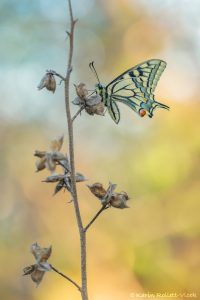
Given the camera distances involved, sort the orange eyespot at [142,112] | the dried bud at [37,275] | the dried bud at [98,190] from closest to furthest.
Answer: the dried bud at [37,275]
the dried bud at [98,190]
the orange eyespot at [142,112]

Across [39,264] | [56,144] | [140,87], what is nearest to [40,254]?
[39,264]

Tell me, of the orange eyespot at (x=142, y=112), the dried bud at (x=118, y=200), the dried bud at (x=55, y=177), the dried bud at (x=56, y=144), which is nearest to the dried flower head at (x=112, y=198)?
the dried bud at (x=118, y=200)

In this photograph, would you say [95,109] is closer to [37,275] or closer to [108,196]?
[108,196]

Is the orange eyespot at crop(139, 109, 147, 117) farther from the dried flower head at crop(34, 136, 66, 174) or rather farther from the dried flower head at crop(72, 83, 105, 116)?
the dried flower head at crop(34, 136, 66, 174)

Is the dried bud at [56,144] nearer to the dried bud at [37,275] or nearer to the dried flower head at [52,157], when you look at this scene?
the dried flower head at [52,157]

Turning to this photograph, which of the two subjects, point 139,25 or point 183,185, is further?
point 139,25

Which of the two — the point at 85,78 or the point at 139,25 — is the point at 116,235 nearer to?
the point at 85,78

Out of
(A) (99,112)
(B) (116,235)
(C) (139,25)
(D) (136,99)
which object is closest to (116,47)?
(C) (139,25)

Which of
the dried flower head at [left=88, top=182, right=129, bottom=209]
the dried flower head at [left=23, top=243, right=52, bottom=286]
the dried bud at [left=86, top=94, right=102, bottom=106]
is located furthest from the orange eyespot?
the dried flower head at [left=23, top=243, right=52, bottom=286]
